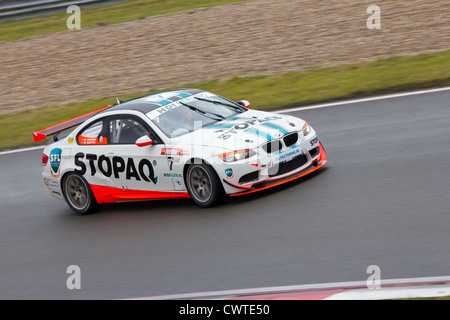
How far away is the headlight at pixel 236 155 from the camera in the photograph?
8960mm

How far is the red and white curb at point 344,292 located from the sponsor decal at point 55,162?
4.17m

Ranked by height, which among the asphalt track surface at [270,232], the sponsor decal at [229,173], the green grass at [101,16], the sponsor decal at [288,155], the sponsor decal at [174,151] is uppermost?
the green grass at [101,16]

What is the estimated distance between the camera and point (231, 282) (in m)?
Answer: 7.05

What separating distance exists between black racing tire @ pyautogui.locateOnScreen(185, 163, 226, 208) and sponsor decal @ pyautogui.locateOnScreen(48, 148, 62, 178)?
233 centimetres

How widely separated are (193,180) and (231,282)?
242 centimetres

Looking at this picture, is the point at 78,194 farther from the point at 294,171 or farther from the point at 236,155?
the point at 294,171

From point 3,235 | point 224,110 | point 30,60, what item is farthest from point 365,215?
point 30,60

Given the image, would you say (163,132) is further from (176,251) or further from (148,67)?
(148,67)

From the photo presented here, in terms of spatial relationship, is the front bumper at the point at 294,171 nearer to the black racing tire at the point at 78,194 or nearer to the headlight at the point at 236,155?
the headlight at the point at 236,155

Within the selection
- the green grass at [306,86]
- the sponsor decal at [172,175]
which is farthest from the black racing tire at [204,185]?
the green grass at [306,86]

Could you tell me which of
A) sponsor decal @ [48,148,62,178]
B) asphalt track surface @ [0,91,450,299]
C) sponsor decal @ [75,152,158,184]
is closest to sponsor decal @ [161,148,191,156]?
sponsor decal @ [75,152,158,184]

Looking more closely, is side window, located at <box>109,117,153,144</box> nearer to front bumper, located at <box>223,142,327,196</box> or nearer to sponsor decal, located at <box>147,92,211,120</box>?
sponsor decal, located at <box>147,92,211,120</box>

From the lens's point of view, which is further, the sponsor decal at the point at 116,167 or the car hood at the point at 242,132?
the sponsor decal at the point at 116,167

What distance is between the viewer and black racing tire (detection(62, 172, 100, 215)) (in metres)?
10.4
